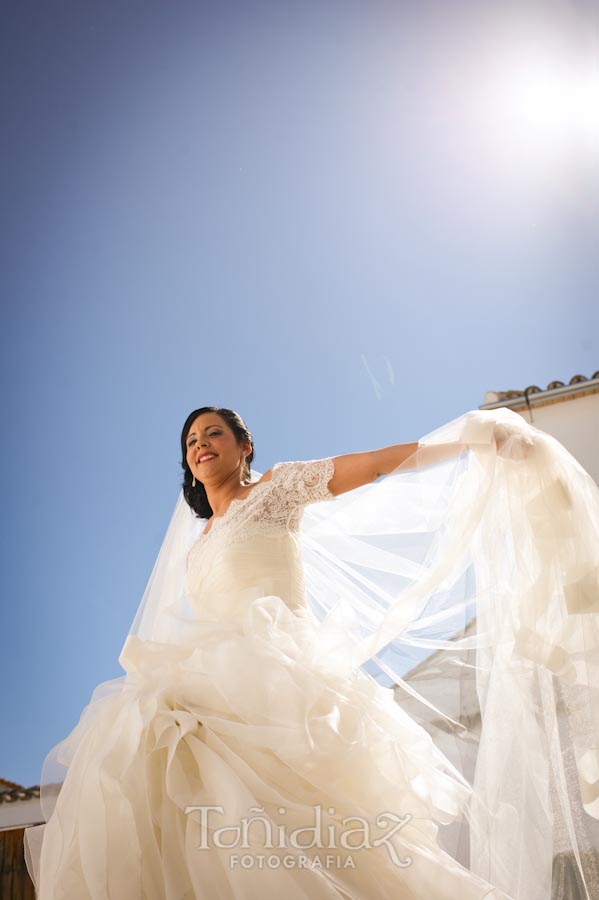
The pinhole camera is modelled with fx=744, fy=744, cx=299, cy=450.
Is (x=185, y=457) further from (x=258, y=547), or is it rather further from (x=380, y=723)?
(x=380, y=723)

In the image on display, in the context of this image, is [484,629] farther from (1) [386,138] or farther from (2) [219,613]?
(1) [386,138]

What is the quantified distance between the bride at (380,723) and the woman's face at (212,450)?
50cm

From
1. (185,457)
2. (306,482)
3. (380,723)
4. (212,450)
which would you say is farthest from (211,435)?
(380,723)

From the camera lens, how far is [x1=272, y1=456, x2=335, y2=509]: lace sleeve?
255cm

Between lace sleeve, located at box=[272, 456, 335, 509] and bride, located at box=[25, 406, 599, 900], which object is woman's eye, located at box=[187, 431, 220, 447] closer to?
lace sleeve, located at box=[272, 456, 335, 509]

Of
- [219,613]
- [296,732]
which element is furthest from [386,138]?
[296,732]

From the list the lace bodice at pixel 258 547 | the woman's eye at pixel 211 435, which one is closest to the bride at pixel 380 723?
the lace bodice at pixel 258 547

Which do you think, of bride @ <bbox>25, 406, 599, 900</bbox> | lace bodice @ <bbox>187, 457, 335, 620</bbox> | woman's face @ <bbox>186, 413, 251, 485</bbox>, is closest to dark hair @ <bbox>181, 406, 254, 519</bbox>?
woman's face @ <bbox>186, 413, 251, 485</bbox>

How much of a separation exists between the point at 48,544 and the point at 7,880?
155 inches

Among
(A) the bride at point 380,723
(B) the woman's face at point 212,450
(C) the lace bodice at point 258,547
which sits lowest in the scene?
(A) the bride at point 380,723

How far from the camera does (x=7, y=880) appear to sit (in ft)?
11.9

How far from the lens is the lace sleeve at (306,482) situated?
101 inches

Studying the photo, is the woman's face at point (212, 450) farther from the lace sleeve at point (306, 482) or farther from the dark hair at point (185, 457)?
the lace sleeve at point (306, 482)

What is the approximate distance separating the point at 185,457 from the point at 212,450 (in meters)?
0.23
